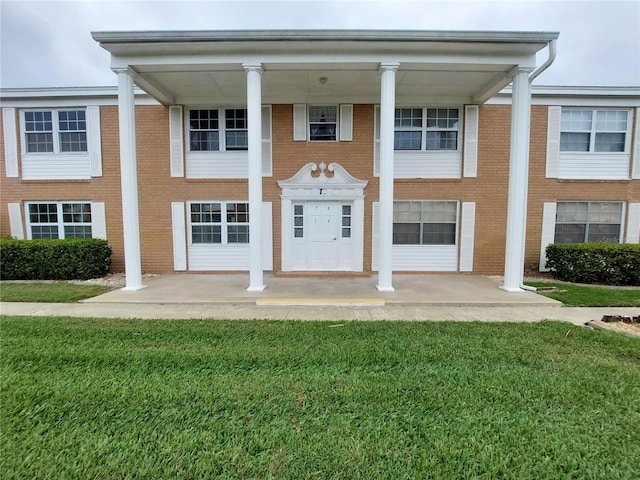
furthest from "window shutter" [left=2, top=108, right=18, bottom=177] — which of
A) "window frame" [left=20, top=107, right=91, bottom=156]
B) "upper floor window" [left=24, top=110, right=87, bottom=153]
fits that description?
"upper floor window" [left=24, top=110, right=87, bottom=153]

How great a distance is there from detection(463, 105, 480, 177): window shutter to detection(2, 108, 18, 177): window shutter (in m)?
14.2

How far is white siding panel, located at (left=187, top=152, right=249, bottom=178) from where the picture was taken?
31.2 ft

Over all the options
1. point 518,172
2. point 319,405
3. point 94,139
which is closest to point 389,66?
point 518,172

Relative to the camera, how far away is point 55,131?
970 cm

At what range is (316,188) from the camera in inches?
370

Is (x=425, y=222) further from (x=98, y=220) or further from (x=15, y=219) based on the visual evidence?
(x=15, y=219)

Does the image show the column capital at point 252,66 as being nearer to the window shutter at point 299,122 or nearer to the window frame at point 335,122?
the window shutter at point 299,122

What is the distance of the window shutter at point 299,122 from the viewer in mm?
9258

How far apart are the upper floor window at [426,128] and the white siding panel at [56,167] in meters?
9.96

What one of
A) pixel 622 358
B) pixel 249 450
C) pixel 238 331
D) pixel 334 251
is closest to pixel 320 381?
pixel 249 450

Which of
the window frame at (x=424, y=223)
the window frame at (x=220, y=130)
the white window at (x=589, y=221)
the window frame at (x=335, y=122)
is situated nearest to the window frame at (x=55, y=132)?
the window frame at (x=220, y=130)

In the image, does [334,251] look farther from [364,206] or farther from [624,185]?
[624,185]

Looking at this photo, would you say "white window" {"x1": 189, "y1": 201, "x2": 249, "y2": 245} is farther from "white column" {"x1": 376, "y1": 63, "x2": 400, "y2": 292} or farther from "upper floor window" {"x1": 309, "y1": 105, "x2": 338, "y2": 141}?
"white column" {"x1": 376, "y1": 63, "x2": 400, "y2": 292}

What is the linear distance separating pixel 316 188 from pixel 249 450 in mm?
7821
